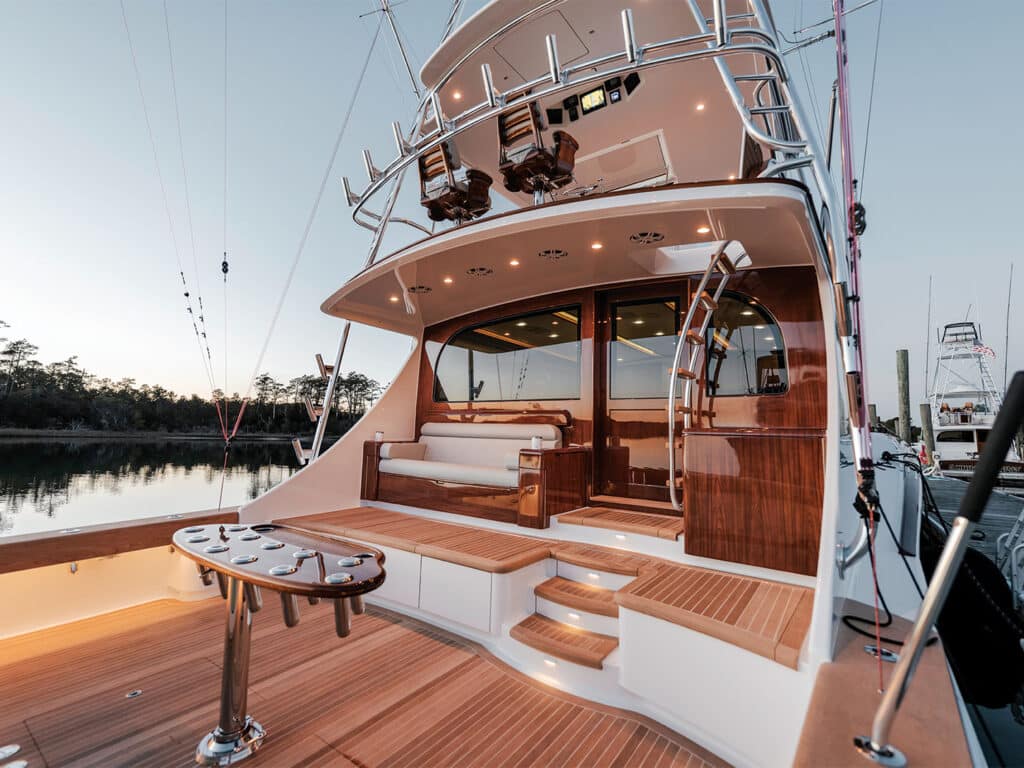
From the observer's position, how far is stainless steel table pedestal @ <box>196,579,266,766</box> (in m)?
1.40

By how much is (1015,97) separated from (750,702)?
663 inches

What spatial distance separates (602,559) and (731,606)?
73 cm

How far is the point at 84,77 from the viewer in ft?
22.9

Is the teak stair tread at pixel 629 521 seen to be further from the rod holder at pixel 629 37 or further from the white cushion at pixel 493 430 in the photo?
the rod holder at pixel 629 37

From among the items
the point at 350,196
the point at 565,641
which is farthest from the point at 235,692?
the point at 350,196

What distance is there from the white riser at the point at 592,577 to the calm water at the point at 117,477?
11158mm

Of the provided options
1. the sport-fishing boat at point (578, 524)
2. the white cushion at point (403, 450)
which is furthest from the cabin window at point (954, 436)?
the white cushion at point (403, 450)

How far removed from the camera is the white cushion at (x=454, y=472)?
295 cm

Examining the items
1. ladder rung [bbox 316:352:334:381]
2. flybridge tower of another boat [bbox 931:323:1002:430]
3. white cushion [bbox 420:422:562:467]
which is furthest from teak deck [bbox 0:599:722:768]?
flybridge tower of another boat [bbox 931:323:1002:430]

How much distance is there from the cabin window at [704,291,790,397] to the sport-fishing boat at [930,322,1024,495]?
1303 cm

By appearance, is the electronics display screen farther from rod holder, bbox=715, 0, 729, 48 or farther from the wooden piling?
the wooden piling

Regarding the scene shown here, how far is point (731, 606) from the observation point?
1641 millimetres

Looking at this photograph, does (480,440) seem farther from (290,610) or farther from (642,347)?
(290,610)

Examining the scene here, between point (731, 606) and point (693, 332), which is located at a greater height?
point (693, 332)
